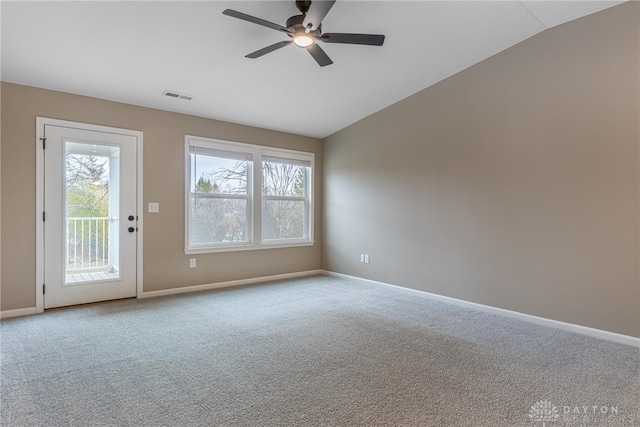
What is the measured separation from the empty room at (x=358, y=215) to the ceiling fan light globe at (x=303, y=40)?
0.06 metres

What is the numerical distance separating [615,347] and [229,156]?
189 inches

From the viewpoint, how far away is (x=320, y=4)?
2.25 m

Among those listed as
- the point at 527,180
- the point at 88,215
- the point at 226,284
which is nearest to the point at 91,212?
the point at 88,215

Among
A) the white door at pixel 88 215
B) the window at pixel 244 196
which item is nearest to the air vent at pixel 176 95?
the window at pixel 244 196

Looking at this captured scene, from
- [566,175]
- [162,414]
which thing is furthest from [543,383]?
[162,414]

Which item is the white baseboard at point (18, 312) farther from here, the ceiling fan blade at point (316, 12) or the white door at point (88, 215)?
the ceiling fan blade at point (316, 12)

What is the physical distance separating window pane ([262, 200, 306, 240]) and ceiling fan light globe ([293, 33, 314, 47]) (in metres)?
3.07

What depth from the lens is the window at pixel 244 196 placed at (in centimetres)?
470

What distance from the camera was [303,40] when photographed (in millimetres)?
2629

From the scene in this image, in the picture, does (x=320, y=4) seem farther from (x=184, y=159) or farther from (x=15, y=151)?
(x=15, y=151)

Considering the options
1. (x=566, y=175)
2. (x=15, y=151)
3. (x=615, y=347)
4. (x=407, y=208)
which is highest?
(x=15, y=151)

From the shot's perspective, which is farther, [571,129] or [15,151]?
[15,151]

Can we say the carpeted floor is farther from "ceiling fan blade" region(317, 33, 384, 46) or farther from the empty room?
"ceiling fan blade" region(317, 33, 384, 46)

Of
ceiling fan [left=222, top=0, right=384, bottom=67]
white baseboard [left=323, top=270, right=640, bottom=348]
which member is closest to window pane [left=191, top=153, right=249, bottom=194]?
ceiling fan [left=222, top=0, right=384, bottom=67]
